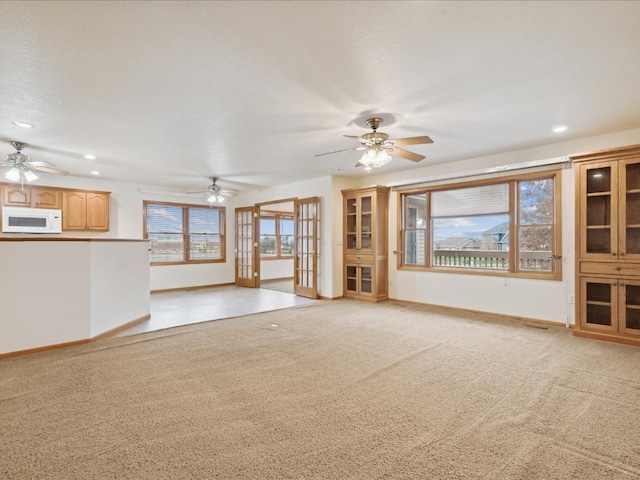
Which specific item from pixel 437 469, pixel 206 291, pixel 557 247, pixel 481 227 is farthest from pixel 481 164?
pixel 206 291

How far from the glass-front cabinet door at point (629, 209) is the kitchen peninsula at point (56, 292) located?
20.8ft

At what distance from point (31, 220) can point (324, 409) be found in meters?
6.71

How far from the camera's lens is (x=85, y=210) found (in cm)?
682

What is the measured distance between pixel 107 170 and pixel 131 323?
317 centimetres

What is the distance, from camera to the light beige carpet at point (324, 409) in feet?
6.07

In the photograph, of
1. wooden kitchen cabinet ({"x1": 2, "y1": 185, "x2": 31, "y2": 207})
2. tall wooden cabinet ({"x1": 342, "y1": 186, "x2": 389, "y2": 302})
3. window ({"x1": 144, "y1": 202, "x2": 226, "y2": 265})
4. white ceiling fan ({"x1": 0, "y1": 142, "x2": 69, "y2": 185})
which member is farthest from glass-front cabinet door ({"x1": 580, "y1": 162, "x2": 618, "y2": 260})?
wooden kitchen cabinet ({"x1": 2, "y1": 185, "x2": 31, "y2": 207})

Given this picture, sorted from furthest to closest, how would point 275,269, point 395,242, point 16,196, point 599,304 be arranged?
point 275,269
point 395,242
point 16,196
point 599,304

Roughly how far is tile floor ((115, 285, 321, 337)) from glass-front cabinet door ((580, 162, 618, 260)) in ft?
14.7

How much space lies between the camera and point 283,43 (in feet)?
7.43

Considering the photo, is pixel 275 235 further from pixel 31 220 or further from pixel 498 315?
pixel 498 315

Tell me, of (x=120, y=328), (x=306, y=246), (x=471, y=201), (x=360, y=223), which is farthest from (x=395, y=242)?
(x=120, y=328)

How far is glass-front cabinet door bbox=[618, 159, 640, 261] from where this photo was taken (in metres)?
3.92

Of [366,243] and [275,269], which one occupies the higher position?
[366,243]

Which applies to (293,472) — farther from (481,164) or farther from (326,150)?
(481,164)
